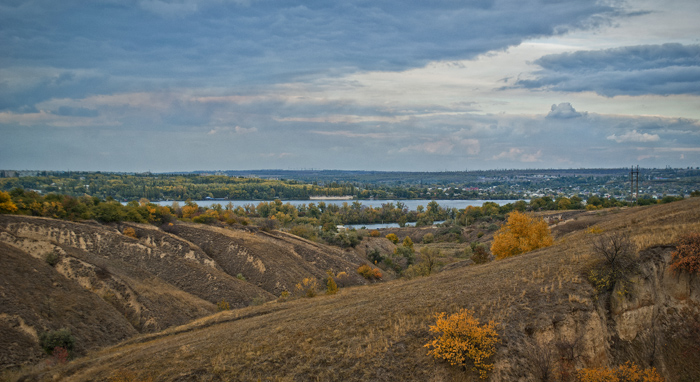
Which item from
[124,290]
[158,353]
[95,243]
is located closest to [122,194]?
[95,243]

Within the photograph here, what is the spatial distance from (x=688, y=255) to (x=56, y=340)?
3465cm

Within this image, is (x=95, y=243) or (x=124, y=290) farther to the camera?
(x=95, y=243)

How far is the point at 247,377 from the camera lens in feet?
53.0

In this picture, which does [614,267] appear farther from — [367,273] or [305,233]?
[305,233]

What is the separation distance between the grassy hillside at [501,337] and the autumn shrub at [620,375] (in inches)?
32.7

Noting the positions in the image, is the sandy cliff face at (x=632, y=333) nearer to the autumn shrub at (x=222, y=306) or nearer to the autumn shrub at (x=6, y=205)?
the autumn shrub at (x=222, y=306)

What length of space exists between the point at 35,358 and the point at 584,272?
103ft

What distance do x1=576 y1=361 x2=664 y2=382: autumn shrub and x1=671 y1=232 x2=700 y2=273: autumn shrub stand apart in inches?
183

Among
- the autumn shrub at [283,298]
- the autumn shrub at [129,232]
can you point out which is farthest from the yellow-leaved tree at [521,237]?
the autumn shrub at [129,232]

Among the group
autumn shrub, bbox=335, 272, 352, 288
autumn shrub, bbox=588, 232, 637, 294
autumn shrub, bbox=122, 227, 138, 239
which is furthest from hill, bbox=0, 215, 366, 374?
autumn shrub, bbox=588, 232, 637, 294

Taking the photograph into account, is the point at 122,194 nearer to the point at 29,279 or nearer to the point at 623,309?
the point at 29,279

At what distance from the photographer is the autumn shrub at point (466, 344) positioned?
49.7 feet

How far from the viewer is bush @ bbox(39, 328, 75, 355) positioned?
948 inches

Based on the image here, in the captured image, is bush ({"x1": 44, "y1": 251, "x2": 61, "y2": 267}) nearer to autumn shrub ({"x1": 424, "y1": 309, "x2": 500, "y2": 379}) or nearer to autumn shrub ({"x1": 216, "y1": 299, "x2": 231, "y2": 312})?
autumn shrub ({"x1": 216, "y1": 299, "x2": 231, "y2": 312})
